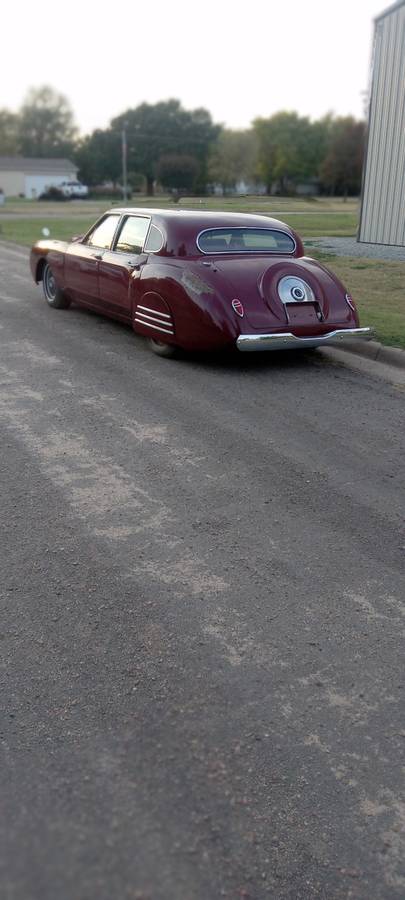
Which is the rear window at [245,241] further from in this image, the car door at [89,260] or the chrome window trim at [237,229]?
the car door at [89,260]

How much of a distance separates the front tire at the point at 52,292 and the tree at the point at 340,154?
4.56m

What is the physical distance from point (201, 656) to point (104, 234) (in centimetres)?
690

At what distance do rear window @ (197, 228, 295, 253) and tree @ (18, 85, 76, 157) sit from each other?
100 m

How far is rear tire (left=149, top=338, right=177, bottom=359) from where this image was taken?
25.4ft

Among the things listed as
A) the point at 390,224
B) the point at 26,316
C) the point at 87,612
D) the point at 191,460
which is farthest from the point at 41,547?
the point at 390,224

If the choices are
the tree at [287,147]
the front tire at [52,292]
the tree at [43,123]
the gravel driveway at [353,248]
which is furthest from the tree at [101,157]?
the front tire at [52,292]

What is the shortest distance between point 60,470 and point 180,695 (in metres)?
2.30

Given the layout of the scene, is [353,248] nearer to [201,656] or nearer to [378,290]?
[378,290]

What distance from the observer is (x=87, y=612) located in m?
3.34

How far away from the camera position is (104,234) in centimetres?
907

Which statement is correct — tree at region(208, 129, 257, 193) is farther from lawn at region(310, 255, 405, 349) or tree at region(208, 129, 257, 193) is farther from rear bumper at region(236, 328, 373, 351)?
rear bumper at region(236, 328, 373, 351)

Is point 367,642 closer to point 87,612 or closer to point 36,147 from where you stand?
point 87,612

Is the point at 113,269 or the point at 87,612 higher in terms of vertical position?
the point at 113,269

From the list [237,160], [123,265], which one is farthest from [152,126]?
[123,265]
